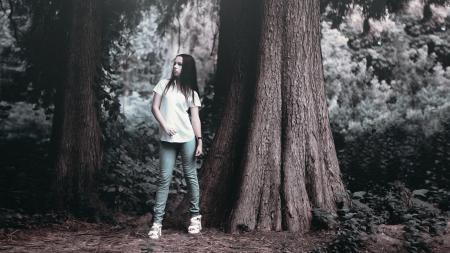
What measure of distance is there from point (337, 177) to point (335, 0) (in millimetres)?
5763

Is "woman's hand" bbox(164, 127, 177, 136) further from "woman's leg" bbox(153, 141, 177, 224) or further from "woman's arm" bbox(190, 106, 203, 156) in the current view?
"woman's arm" bbox(190, 106, 203, 156)

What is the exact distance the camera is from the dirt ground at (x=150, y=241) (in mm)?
5523

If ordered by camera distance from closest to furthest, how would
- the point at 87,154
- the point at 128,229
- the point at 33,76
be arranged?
the point at 128,229
the point at 87,154
the point at 33,76

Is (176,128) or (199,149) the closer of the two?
(176,128)

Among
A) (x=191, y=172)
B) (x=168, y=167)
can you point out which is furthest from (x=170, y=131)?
(x=191, y=172)

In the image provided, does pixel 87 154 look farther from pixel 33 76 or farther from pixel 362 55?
pixel 362 55

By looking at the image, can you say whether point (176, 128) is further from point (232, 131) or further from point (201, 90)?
point (201, 90)

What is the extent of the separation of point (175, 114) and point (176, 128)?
0.14 meters

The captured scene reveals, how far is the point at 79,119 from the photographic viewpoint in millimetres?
7887

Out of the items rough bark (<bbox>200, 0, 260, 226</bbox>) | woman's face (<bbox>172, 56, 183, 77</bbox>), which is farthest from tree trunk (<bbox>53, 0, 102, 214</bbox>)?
woman's face (<bbox>172, 56, 183, 77</bbox>)

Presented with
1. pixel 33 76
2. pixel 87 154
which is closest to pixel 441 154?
pixel 87 154

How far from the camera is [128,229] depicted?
21.4 ft

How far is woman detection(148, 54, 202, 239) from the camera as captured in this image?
5.84 meters

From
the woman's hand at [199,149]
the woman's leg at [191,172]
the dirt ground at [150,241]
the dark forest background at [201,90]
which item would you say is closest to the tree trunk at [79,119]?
the dark forest background at [201,90]
